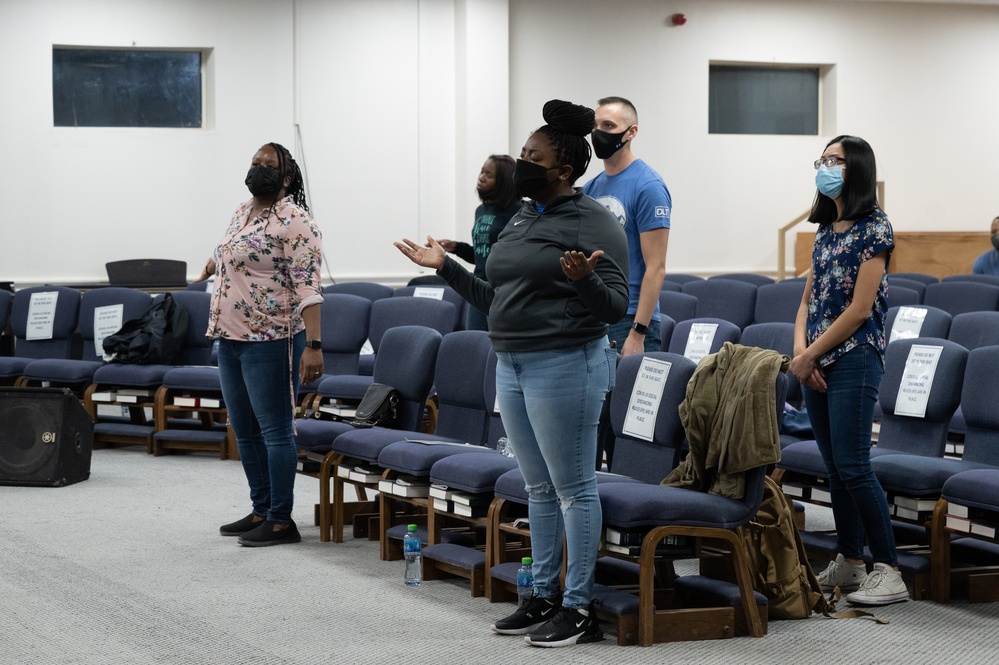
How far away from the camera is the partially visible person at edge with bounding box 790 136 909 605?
380 cm

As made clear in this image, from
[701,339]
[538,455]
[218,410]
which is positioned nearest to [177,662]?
[538,455]

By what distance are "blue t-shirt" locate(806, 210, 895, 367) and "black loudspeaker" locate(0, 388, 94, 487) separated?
3820 millimetres

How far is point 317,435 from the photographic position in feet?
16.5

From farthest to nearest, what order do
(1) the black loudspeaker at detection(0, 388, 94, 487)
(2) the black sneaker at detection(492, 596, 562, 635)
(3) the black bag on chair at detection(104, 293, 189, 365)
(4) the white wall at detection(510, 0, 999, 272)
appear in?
(4) the white wall at detection(510, 0, 999, 272) < (3) the black bag on chair at detection(104, 293, 189, 365) < (1) the black loudspeaker at detection(0, 388, 94, 487) < (2) the black sneaker at detection(492, 596, 562, 635)

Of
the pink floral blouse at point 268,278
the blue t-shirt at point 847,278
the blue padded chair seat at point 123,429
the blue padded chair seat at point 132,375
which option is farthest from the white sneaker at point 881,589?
the blue padded chair seat at point 123,429

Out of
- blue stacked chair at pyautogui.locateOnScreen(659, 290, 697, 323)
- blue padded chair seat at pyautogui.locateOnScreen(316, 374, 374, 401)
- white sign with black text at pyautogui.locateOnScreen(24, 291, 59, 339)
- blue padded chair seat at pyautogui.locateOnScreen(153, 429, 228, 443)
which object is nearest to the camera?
blue padded chair seat at pyautogui.locateOnScreen(316, 374, 374, 401)

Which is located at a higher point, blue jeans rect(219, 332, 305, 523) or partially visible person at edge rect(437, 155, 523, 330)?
partially visible person at edge rect(437, 155, 523, 330)

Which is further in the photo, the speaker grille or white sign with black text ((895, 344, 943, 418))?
the speaker grille

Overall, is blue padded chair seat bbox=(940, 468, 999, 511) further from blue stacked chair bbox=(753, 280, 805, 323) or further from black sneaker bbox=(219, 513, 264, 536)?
blue stacked chair bbox=(753, 280, 805, 323)

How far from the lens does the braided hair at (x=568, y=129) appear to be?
3.32 m

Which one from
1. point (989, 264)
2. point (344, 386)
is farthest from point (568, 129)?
point (989, 264)

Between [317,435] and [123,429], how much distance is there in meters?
2.84

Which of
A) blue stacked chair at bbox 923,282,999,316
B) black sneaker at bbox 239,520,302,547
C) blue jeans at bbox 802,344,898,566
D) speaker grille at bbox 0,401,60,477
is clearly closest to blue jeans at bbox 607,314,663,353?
blue jeans at bbox 802,344,898,566

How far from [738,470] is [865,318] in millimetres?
662
